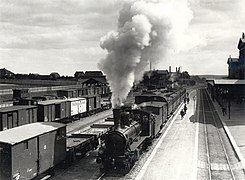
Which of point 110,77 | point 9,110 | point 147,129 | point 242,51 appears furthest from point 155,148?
point 242,51

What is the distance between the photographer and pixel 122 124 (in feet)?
56.5

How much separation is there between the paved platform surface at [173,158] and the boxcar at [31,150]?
4432 mm

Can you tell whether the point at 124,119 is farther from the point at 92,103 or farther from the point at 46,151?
the point at 92,103

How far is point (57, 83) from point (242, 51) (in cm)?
4703

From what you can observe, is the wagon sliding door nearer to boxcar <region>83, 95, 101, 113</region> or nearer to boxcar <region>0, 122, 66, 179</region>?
boxcar <region>0, 122, 66, 179</region>

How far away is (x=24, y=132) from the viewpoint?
14.5 meters


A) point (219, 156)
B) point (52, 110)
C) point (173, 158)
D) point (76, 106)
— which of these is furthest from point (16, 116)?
point (219, 156)

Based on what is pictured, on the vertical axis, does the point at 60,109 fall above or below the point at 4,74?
below

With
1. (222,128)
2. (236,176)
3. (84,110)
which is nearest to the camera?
(236,176)

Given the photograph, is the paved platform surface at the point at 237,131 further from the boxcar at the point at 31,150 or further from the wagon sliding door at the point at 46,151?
the wagon sliding door at the point at 46,151

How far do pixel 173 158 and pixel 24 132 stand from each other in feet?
31.7

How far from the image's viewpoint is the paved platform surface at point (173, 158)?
16.7 metres

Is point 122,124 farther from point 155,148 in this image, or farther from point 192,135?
point 192,135

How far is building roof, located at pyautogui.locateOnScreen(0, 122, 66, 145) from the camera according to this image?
1307 cm
